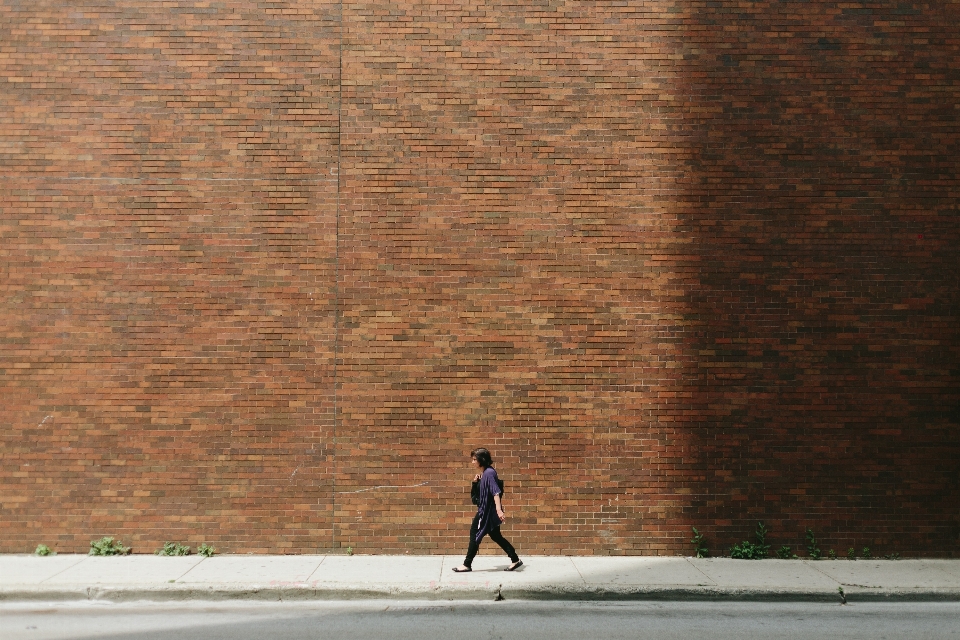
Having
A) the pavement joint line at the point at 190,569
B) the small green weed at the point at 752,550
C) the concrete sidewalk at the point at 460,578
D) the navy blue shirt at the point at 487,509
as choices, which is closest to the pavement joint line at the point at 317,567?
the concrete sidewalk at the point at 460,578

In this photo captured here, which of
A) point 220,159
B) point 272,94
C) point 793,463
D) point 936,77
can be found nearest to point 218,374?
point 220,159

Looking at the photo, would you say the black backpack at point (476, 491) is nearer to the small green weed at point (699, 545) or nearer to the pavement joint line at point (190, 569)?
the small green weed at point (699, 545)

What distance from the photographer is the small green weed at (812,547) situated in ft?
30.8

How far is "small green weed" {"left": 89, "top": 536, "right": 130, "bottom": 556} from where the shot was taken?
9.26 meters

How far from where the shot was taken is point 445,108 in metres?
9.95

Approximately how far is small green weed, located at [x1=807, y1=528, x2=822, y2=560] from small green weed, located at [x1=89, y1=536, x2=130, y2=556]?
29.3 feet

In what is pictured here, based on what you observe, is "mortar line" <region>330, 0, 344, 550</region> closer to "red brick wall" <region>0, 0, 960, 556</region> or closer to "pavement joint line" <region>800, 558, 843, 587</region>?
"red brick wall" <region>0, 0, 960, 556</region>

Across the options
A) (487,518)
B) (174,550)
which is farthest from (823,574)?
(174,550)

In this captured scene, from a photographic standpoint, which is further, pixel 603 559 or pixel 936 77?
pixel 936 77

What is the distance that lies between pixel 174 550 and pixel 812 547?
8373 millimetres

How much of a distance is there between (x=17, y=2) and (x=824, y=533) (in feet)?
43.1

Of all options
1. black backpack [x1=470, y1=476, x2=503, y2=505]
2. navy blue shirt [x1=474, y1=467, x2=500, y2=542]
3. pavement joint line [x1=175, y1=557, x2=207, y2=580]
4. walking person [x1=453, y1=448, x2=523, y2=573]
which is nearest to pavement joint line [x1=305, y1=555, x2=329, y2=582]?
pavement joint line [x1=175, y1=557, x2=207, y2=580]

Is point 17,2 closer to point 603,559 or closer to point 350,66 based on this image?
point 350,66

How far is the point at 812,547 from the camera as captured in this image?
9.45 m
